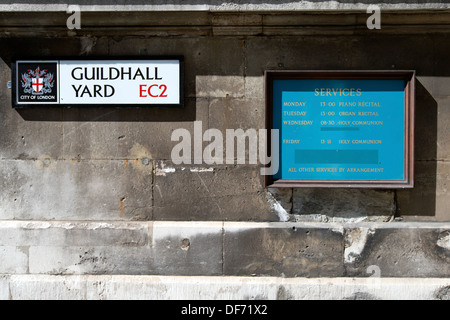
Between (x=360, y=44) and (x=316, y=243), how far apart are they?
249cm

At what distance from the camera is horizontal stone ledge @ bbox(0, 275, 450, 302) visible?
450 cm

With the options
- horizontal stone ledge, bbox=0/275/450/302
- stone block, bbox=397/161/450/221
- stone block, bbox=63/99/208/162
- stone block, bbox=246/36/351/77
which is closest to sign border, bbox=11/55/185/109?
stone block, bbox=63/99/208/162

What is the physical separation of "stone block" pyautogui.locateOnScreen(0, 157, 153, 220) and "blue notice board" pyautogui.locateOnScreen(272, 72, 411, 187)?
1.83 metres

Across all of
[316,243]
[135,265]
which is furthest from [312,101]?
[135,265]

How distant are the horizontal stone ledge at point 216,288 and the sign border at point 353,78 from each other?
1131mm

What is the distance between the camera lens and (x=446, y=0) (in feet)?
14.2

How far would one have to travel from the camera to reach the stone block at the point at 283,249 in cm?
466

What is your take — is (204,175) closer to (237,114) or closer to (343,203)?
(237,114)

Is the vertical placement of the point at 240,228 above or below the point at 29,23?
below

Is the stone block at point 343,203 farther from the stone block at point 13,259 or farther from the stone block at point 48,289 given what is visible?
the stone block at point 13,259

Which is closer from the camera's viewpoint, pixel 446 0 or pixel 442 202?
pixel 446 0

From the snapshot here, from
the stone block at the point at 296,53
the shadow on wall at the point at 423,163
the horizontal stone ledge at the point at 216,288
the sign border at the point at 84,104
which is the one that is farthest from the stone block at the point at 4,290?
the shadow on wall at the point at 423,163

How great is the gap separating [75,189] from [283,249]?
2.71 meters
